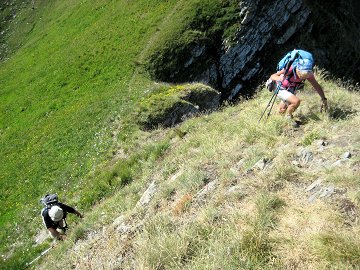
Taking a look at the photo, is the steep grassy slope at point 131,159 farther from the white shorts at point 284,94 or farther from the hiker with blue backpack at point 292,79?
the white shorts at point 284,94

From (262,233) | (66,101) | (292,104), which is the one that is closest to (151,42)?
(66,101)

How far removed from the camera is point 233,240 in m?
6.99

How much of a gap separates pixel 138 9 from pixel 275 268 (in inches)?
1489

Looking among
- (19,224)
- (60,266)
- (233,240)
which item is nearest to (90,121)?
(19,224)

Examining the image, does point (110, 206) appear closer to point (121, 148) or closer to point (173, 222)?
point (173, 222)

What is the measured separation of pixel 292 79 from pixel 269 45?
25520 mm

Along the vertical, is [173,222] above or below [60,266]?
above

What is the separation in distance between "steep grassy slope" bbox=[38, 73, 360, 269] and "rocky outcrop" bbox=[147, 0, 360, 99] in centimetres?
2097

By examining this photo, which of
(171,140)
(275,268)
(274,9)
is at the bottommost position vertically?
(274,9)

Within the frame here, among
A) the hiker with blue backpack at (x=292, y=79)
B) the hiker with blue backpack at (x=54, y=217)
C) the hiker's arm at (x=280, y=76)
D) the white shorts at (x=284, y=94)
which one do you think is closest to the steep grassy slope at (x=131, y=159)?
the hiker with blue backpack at (x=292, y=79)

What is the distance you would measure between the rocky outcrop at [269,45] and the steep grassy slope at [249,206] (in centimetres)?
2097

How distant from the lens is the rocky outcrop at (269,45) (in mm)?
34062

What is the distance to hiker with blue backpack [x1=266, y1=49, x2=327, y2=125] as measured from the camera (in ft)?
37.9

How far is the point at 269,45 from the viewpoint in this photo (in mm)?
36188
